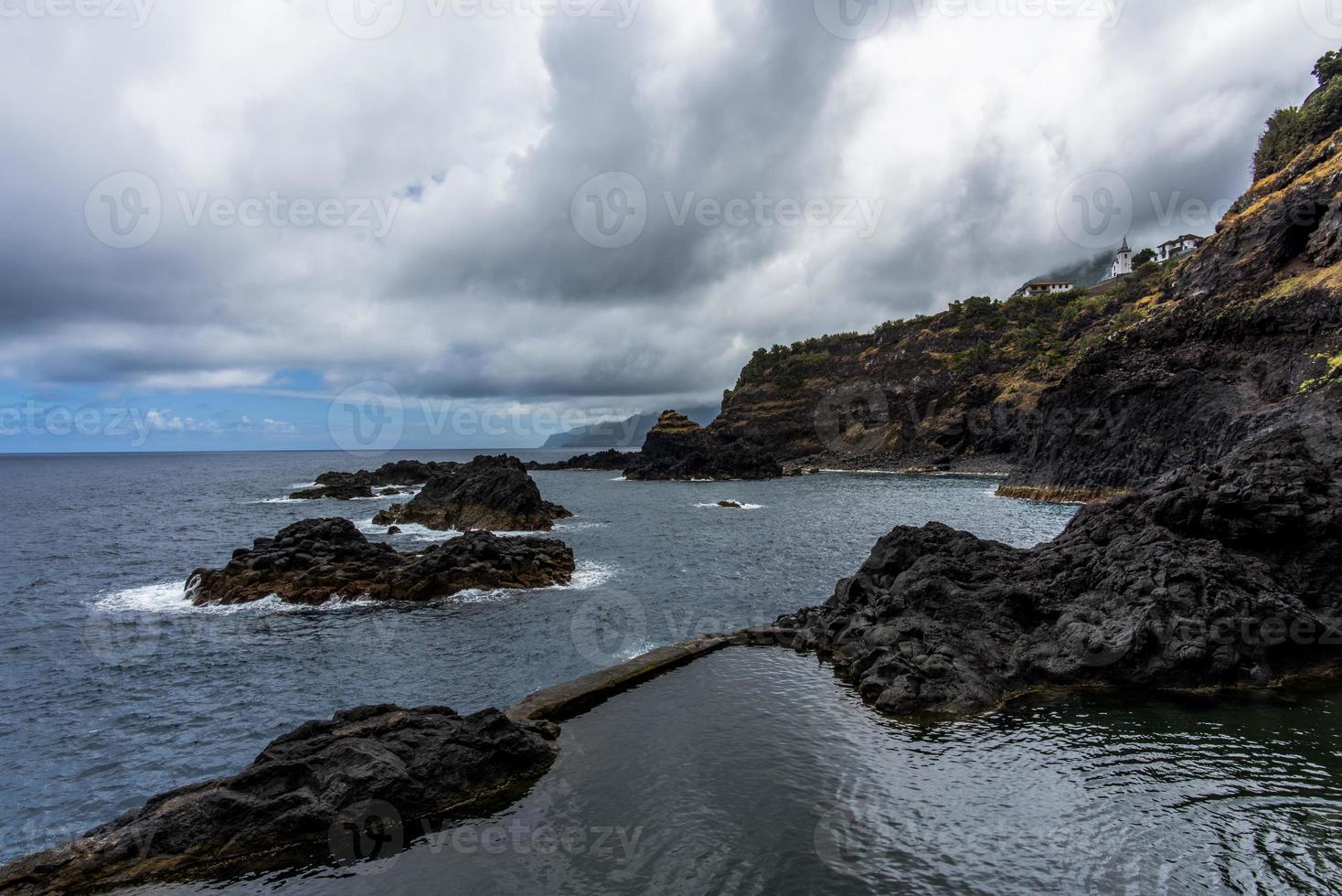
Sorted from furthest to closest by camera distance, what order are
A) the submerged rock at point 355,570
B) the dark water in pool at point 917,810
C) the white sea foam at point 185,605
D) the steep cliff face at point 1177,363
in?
the steep cliff face at point 1177,363
the submerged rock at point 355,570
the white sea foam at point 185,605
the dark water in pool at point 917,810

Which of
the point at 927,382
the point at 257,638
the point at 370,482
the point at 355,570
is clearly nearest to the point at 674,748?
the point at 257,638

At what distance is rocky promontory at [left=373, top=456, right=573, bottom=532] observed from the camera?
183 ft

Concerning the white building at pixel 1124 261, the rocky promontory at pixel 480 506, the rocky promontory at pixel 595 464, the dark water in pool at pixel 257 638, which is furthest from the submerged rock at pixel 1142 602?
the white building at pixel 1124 261

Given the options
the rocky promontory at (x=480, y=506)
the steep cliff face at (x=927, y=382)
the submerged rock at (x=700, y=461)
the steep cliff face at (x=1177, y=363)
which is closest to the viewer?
the steep cliff face at (x=1177, y=363)

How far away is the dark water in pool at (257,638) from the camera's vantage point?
15781 mm

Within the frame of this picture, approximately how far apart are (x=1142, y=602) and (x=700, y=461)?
110 m

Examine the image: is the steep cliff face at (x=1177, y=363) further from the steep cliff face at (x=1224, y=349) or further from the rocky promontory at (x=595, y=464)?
the rocky promontory at (x=595, y=464)

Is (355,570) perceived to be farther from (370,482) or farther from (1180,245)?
(1180,245)

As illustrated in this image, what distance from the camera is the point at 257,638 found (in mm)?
25453

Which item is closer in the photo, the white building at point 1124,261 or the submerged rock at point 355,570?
the submerged rock at point 355,570

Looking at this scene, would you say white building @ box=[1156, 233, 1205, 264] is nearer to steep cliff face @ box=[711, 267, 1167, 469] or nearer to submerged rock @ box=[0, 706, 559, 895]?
steep cliff face @ box=[711, 267, 1167, 469]

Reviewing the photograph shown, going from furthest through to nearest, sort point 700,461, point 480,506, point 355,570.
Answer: point 700,461 → point 480,506 → point 355,570

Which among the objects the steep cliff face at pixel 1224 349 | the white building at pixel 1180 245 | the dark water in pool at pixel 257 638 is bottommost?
the dark water in pool at pixel 257 638

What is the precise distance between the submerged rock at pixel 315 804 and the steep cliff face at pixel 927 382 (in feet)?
323
